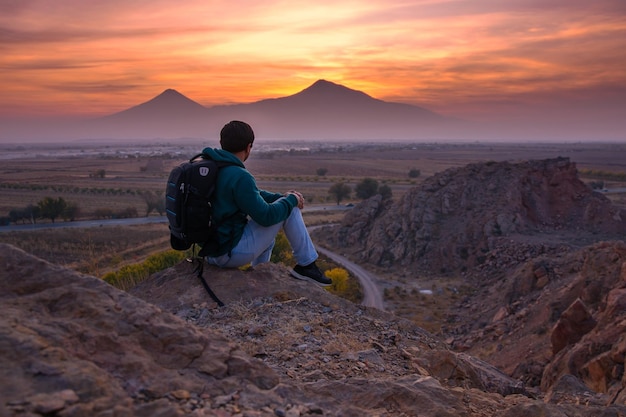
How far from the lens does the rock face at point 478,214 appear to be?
94.9ft

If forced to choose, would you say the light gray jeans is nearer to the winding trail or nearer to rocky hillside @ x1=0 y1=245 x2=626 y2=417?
rocky hillside @ x1=0 y1=245 x2=626 y2=417

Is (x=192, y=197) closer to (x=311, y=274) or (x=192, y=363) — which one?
(x=311, y=274)

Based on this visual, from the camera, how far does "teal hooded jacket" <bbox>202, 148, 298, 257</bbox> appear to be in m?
5.13

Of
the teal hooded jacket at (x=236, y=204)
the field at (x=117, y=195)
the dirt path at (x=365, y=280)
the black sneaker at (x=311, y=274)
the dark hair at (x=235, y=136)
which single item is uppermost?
the dark hair at (x=235, y=136)

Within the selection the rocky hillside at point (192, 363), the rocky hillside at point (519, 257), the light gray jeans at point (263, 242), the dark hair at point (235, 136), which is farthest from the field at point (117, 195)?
the rocky hillside at point (519, 257)

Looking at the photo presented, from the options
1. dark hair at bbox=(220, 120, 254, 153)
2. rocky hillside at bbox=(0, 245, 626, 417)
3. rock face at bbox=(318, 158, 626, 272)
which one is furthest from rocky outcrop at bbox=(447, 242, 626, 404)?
dark hair at bbox=(220, 120, 254, 153)

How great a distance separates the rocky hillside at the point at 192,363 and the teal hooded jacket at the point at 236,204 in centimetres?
76

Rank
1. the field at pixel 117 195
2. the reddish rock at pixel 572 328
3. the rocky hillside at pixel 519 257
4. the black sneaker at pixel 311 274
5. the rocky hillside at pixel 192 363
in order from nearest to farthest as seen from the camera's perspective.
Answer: the rocky hillside at pixel 192 363, the black sneaker at pixel 311 274, the rocky hillside at pixel 519 257, the reddish rock at pixel 572 328, the field at pixel 117 195

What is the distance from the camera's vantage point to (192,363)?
10.2 ft

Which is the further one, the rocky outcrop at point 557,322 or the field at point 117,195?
the field at point 117,195

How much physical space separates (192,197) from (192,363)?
7.26ft

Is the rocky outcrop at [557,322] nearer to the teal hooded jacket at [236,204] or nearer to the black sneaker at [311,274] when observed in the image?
the black sneaker at [311,274]

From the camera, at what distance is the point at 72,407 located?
232cm

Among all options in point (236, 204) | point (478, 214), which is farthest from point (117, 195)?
point (236, 204)
